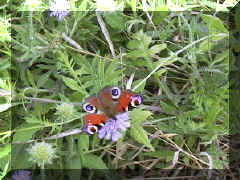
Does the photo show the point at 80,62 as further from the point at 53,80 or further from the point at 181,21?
the point at 181,21

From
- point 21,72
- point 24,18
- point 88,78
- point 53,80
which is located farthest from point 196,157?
point 24,18

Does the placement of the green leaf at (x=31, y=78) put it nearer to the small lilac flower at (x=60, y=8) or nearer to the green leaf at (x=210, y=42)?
the small lilac flower at (x=60, y=8)

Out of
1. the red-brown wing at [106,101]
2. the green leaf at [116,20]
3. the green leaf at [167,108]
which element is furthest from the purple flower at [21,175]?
the green leaf at [116,20]

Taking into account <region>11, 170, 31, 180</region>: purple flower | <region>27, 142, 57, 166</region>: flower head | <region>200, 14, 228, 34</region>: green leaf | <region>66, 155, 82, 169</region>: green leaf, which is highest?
<region>200, 14, 228, 34</region>: green leaf

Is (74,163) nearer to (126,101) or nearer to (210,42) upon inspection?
(126,101)

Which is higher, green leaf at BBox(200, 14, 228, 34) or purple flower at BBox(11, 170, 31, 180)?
green leaf at BBox(200, 14, 228, 34)

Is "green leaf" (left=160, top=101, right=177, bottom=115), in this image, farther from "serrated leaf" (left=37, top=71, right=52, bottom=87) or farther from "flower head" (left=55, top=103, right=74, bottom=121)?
"serrated leaf" (left=37, top=71, right=52, bottom=87)

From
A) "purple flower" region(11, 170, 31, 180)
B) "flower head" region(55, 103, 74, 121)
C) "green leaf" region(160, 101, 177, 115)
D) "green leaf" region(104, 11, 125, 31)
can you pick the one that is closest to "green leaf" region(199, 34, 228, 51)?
"green leaf" region(160, 101, 177, 115)

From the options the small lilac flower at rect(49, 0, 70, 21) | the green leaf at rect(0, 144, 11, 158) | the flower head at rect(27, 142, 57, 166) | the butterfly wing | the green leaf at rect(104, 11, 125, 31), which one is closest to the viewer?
the butterfly wing
